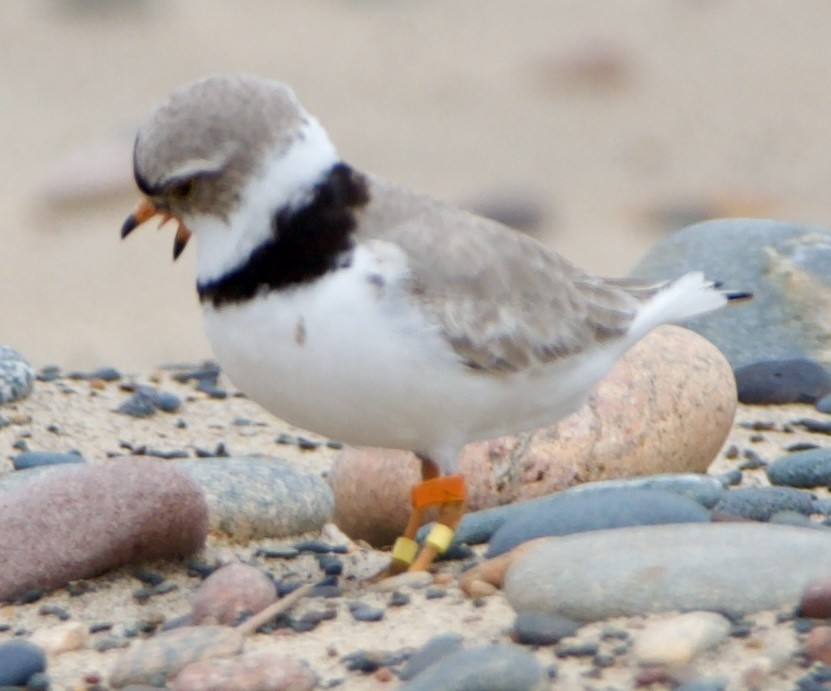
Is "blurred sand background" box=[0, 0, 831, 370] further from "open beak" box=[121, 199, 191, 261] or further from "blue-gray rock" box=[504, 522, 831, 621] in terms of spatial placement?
"blue-gray rock" box=[504, 522, 831, 621]

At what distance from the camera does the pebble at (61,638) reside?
3.59 m

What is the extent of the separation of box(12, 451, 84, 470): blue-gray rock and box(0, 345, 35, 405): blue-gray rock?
0.44 metres

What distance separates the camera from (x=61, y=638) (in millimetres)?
3605

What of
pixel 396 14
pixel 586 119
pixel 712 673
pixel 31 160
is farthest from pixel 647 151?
pixel 712 673

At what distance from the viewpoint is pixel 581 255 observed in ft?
34.9

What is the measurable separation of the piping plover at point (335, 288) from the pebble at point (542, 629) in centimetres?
58

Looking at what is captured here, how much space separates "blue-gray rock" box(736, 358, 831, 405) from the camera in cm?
566

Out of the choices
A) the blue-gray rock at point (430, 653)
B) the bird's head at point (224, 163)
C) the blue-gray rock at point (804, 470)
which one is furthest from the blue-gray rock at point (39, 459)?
→ the blue-gray rock at point (804, 470)

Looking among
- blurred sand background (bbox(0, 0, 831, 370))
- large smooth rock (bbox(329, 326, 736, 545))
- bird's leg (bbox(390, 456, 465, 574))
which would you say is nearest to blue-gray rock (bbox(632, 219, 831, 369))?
large smooth rock (bbox(329, 326, 736, 545))

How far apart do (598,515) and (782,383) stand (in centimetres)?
197

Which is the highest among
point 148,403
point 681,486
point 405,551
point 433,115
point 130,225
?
point 433,115

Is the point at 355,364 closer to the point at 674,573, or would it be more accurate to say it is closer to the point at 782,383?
the point at 674,573

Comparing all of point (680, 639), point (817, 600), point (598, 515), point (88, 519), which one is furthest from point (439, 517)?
point (817, 600)

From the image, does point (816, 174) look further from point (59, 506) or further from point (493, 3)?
Answer: point (59, 506)
